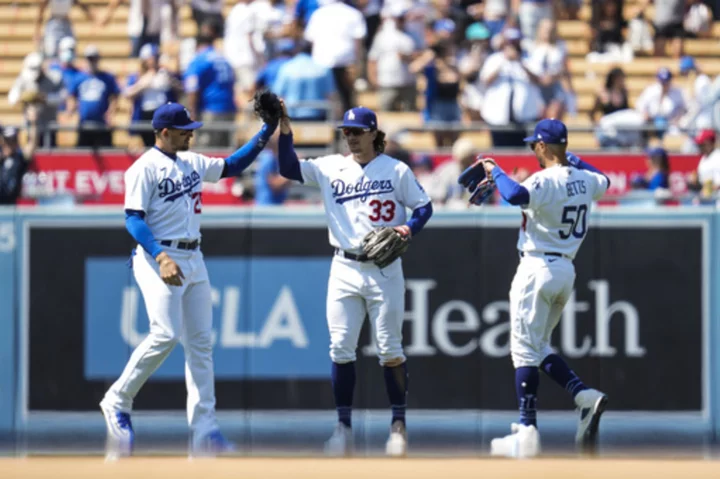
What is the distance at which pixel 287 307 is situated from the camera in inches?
474

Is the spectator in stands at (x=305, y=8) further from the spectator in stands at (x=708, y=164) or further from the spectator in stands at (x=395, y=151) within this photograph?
the spectator in stands at (x=708, y=164)

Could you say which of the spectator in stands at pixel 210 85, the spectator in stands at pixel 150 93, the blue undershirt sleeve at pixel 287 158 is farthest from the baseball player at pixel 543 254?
the spectator in stands at pixel 150 93

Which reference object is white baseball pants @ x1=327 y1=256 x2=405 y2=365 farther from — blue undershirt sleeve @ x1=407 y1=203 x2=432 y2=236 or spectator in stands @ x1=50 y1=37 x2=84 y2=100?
spectator in stands @ x1=50 y1=37 x2=84 y2=100

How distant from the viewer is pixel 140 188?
9.11m

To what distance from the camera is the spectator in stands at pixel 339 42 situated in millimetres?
14797

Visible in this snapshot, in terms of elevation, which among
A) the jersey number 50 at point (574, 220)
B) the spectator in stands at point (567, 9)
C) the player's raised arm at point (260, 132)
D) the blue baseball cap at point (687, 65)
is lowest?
the jersey number 50 at point (574, 220)

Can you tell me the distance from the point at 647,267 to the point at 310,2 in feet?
17.6

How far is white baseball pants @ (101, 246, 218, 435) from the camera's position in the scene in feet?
30.2

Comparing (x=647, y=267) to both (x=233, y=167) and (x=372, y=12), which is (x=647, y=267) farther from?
(x=372, y=12)

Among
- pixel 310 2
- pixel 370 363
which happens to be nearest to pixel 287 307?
pixel 370 363

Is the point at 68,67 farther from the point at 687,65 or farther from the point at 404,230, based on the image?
the point at 404,230

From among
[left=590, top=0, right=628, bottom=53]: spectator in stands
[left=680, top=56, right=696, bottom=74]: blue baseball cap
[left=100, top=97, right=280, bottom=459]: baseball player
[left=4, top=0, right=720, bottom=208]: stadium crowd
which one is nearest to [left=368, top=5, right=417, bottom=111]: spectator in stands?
[left=4, top=0, right=720, bottom=208]: stadium crowd

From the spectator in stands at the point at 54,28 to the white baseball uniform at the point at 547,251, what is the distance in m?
8.57

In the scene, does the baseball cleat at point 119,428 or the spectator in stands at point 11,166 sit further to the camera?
the spectator in stands at point 11,166
